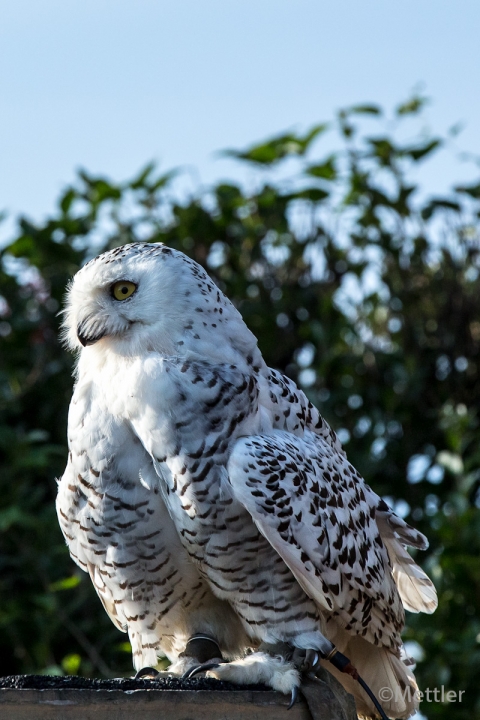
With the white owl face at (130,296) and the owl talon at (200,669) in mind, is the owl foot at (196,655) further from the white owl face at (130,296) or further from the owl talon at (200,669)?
the white owl face at (130,296)

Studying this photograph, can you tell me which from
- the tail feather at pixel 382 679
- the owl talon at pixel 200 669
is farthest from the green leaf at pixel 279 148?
the owl talon at pixel 200 669

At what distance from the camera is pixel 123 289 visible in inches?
89.0

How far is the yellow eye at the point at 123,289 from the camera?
7.39 feet

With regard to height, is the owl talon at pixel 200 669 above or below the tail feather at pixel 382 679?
above

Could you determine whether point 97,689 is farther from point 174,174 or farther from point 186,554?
point 174,174

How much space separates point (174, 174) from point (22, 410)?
49.7 inches

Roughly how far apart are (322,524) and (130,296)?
709 mm

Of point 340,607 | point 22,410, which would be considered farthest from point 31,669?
point 340,607

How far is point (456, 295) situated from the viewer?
13.9 ft

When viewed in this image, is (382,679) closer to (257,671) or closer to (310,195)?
(257,671)

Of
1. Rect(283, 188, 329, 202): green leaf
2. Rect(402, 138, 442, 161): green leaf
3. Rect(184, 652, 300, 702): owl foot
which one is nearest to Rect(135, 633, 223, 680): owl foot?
Rect(184, 652, 300, 702): owl foot

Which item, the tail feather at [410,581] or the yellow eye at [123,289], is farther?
the tail feather at [410,581]

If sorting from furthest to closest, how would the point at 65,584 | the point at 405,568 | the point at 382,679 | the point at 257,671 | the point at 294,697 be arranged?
1. the point at 65,584
2. the point at 405,568
3. the point at 382,679
4. the point at 257,671
5. the point at 294,697

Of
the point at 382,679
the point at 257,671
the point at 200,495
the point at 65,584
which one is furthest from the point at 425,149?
the point at 257,671
